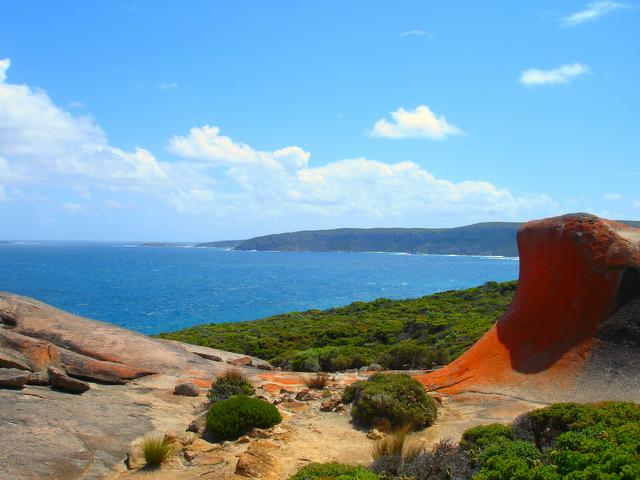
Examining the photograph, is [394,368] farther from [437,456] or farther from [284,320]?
[284,320]

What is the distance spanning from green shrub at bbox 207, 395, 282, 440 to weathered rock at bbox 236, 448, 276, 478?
5.50 feet

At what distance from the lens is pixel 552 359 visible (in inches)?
551

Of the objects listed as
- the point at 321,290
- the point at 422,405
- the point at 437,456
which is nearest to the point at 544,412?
the point at 437,456

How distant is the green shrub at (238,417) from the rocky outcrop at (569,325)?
17.8 feet

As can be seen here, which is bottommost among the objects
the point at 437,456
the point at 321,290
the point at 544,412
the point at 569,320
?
the point at 321,290

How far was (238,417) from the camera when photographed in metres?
12.4

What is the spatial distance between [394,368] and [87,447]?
15485 millimetres

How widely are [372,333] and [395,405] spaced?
87.4ft

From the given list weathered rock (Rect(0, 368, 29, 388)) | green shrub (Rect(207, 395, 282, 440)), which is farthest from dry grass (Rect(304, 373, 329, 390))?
weathered rock (Rect(0, 368, 29, 388))

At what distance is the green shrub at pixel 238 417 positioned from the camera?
1216 centimetres

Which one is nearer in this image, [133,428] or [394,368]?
[133,428]

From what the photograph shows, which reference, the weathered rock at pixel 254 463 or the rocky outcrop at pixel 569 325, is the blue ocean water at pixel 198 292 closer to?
the rocky outcrop at pixel 569 325

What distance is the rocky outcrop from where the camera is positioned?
13016 millimetres

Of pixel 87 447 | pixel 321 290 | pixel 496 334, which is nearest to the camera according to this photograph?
pixel 87 447
